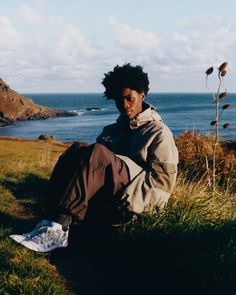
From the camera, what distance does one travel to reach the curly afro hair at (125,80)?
18.7ft

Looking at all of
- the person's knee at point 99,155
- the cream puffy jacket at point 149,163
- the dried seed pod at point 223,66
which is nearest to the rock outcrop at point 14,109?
the dried seed pod at point 223,66

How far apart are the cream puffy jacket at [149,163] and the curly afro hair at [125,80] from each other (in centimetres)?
41

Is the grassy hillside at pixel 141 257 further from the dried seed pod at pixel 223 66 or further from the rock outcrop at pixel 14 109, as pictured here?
the rock outcrop at pixel 14 109

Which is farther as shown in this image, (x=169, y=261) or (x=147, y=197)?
(x=147, y=197)

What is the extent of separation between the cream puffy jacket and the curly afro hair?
413mm

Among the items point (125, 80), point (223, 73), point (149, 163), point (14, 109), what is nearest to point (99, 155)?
point (149, 163)

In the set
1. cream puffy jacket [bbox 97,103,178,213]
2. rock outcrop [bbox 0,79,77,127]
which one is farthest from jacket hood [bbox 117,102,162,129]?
rock outcrop [bbox 0,79,77,127]

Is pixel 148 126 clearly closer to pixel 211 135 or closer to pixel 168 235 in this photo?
pixel 168 235

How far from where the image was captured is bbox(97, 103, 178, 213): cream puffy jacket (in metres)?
4.90

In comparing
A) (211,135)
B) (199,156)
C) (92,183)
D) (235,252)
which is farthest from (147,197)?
(211,135)

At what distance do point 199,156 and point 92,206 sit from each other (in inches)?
A: 232

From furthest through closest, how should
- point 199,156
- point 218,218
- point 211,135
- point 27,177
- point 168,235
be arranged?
point 211,135 < point 199,156 < point 27,177 < point 218,218 < point 168,235

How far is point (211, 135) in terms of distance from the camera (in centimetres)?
1166

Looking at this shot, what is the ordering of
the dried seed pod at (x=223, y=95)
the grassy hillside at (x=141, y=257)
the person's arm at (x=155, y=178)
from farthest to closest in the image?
1. the dried seed pod at (x=223, y=95)
2. the person's arm at (x=155, y=178)
3. the grassy hillside at (x=141, y=257)
